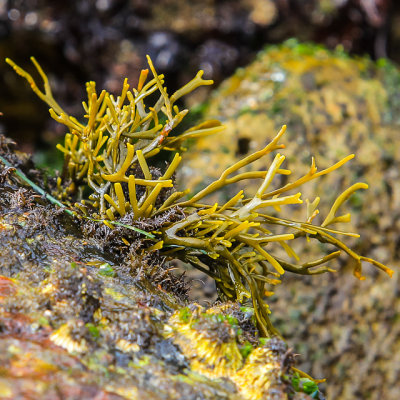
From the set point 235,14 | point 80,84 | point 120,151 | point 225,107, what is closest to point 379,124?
point 225,107

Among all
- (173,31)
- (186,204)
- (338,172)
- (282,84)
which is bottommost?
(338,172)

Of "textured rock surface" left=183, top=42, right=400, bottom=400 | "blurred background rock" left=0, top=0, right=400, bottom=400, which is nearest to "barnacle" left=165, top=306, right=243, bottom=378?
"blurred background rock" left=0, top=0, right=400, bottom=400

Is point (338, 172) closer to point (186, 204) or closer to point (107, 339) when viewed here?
point (186, 204)

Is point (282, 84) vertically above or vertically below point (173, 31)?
below

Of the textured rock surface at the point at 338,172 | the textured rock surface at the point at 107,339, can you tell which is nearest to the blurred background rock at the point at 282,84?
the textured rock surface at the point at 338,172

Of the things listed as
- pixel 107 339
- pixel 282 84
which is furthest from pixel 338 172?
pixel 107 339

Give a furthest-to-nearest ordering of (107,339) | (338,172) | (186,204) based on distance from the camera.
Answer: (338,172) < (186,204) < (107,339)

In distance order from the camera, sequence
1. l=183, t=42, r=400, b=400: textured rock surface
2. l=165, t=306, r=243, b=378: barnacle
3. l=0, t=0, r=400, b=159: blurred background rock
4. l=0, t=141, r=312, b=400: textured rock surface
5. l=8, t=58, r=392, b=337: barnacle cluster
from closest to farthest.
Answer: l=0, t=141, r=312, b=400: textured rock surface < l=165, t=306, r=243, b=378: barnacle < l=8, t=58, r=392, b=337: barnacle cluster < l=183, t=42, r=400, b=400: textured rock surface < l=0, t=0, r=400, b=159: blurred background rock

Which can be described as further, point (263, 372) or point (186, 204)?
point (186, 204)

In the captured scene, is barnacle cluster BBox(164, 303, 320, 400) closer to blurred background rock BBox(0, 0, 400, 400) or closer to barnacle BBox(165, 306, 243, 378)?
barnacle BBox(165, 306, 243, 378)

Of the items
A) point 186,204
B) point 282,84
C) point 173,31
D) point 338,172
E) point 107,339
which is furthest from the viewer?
point 173,31

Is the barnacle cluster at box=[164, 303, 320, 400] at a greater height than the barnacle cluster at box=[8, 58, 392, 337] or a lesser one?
lesser
